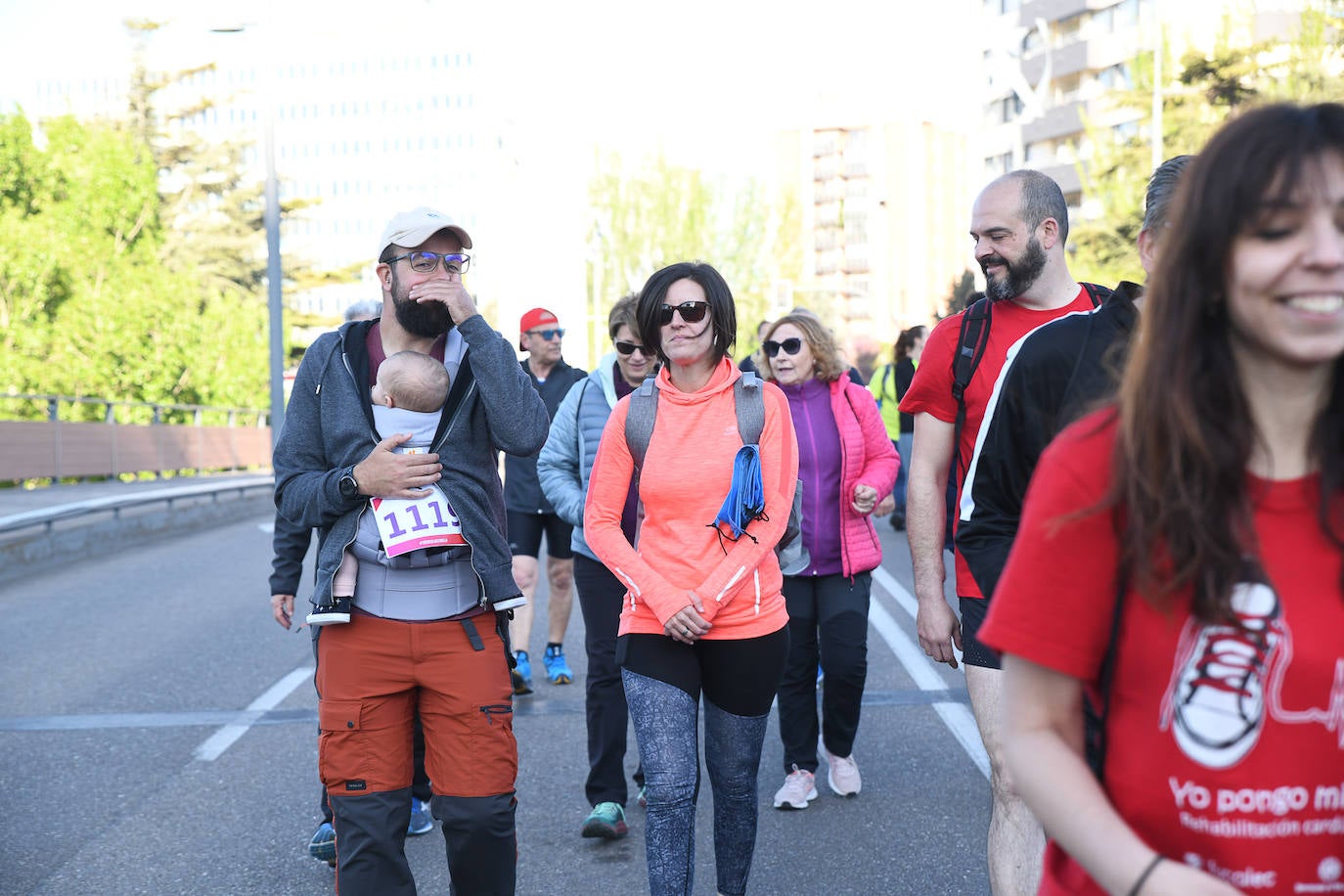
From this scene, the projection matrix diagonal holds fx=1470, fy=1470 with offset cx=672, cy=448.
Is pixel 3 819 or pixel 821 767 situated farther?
pixel 821 767

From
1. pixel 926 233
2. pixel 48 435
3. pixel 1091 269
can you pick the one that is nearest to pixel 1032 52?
pixel 1091 269

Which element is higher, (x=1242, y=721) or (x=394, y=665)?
(x=1242, y=721)

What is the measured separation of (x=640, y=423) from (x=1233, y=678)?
2.68 metres

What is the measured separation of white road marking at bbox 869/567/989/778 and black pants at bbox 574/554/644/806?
1.35 m

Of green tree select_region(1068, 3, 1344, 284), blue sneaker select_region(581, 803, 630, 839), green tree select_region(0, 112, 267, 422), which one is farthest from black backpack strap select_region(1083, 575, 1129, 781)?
green tree select_region(0, 112, 267, 422)

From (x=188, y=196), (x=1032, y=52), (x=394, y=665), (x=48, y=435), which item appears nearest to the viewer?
(x=394, y=665)

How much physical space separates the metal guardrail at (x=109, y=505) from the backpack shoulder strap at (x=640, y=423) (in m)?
10.6

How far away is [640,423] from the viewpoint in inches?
165

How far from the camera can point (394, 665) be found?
3.73 metres

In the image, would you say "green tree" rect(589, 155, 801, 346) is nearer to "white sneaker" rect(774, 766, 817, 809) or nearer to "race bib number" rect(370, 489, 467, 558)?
"white sneaker" rect(774, 766, 817, 809)

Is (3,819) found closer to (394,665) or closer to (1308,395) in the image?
(394,665)

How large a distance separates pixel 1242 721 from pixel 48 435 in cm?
2416

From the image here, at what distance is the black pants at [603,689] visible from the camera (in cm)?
553

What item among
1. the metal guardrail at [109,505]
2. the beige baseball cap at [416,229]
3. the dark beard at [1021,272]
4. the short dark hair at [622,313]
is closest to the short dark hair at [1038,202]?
the dark beard at [1021,272]
